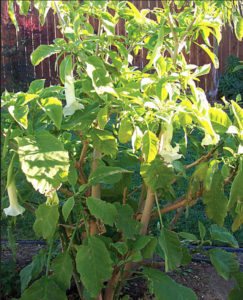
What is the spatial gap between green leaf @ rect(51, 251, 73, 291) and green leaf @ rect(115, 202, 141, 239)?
0.62 feet

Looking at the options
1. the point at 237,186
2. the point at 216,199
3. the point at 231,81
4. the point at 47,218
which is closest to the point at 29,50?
the point at 231,81

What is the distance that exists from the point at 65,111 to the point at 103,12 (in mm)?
291

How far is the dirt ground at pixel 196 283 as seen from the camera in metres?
1.71

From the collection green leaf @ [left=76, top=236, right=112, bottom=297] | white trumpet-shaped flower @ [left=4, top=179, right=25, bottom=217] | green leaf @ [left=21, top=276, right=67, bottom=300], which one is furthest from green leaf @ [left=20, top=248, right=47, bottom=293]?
white trumpet-shaped flower @ [left=4, top=179, right=25, bottom=217]

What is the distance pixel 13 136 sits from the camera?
1.04 metres

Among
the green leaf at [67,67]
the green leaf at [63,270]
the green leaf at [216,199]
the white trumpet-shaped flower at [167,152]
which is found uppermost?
the green leaf at [67,67]

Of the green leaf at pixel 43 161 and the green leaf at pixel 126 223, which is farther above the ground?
the green leaf at pixel 43 161

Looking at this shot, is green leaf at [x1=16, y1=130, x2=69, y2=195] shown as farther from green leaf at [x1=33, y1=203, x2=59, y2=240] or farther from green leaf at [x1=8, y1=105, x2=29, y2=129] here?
green leaf at [x1=33, y1=203, x2=59, y2=240]

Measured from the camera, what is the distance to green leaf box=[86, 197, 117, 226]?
114cm

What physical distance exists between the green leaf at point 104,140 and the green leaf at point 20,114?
225 millimetres

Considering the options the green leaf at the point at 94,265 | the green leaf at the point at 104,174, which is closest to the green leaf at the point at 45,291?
the green leaf at the point at 94,265

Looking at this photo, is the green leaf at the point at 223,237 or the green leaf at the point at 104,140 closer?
the green leaf at the point at 104,140

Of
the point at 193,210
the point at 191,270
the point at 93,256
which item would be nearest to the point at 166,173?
the point at 93,256

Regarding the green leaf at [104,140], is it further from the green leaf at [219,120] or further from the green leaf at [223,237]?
the green leaf at [223,237]
